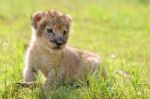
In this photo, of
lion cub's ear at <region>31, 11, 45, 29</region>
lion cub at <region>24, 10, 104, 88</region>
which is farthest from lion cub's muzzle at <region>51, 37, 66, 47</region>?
lion cub's ear at <region>31, 11, 45, 29</region>

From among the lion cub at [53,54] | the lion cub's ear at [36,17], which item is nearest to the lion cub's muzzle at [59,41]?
the lion cub at [53,54]

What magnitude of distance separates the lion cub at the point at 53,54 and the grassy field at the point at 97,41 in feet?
0.80

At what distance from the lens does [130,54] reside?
1421 centimetres

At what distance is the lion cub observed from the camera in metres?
8.37

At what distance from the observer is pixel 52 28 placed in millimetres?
8367

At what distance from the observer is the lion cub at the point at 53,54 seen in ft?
27.5

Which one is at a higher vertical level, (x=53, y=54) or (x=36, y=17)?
(x=36, y=17)

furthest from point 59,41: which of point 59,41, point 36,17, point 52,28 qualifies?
point 36,17

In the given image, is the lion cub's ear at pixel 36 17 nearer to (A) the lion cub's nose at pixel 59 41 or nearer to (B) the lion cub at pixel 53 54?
(B) the lion cub at pixel 53 54

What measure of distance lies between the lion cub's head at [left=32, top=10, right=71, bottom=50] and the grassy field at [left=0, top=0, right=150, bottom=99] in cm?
40

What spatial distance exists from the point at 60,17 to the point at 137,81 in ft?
4.95

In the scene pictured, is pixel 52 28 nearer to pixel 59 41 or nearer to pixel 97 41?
pixel 59 41

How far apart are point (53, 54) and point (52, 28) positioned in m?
0.50

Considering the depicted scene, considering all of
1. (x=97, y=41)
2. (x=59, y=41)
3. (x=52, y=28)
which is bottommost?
(x=59, y=41)
